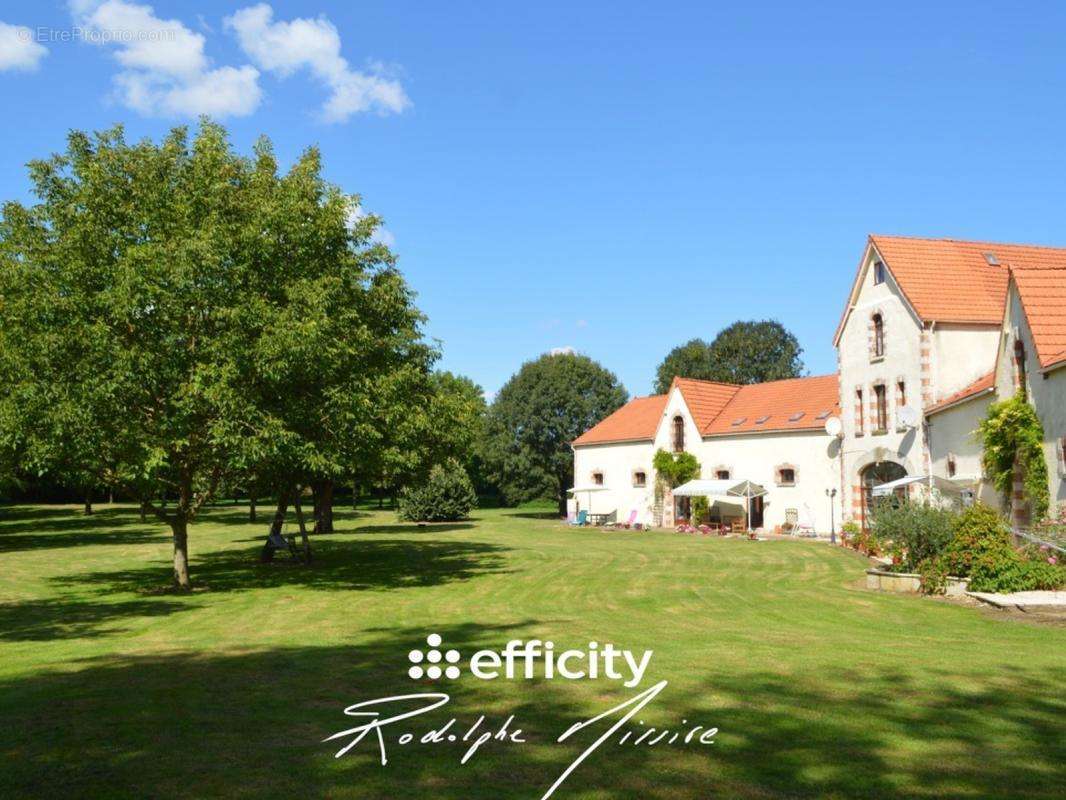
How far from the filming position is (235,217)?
58.0ft

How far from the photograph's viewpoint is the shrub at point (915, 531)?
16641 mm

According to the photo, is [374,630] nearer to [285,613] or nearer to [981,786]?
[285,613]

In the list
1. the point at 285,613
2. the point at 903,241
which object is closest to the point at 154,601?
the point at 285,613

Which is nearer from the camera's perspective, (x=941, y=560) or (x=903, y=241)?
(x=941, y=560)

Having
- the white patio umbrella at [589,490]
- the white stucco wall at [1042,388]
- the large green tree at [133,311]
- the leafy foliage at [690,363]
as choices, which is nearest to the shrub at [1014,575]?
the white stucco wall at [1042,388]

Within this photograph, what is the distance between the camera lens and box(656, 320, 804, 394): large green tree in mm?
70375

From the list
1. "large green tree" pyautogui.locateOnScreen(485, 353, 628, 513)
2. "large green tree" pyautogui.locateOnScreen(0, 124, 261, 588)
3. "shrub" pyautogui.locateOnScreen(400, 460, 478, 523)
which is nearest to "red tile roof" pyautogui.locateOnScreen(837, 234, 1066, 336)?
"large green tree" pyautogui.locateOnScreen(0, 124, 261, 588)

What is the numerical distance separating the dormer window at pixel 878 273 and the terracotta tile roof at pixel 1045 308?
10.5 metres

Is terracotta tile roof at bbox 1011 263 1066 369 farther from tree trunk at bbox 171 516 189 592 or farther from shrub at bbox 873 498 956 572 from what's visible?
tree trunk at bbox 171 516 189 592

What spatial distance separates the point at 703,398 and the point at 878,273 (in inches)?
571

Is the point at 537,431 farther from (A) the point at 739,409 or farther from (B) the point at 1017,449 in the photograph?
(B) the point at 1017,449

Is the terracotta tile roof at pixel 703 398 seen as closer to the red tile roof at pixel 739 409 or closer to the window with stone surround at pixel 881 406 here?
the red tile roof at pixel 739 409

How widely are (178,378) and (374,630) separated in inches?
265

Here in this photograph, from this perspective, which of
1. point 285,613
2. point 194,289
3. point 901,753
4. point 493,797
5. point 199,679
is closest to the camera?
point 493,797
